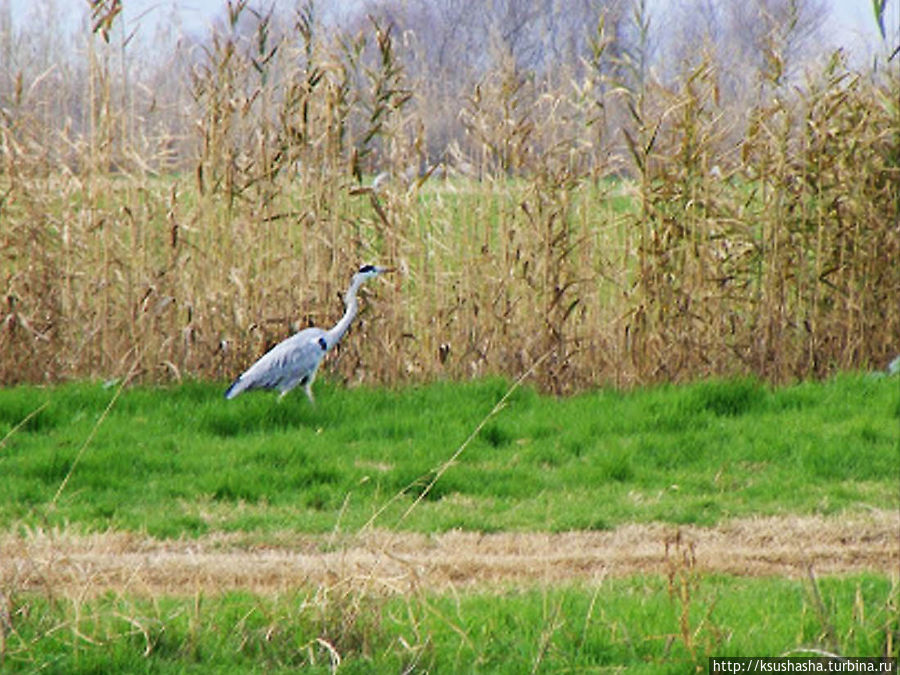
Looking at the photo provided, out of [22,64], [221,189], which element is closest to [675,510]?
[221,189]

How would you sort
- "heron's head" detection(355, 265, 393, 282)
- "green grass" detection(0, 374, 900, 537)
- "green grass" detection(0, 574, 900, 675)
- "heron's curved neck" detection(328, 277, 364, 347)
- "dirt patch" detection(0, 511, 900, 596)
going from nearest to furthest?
1. "green grass" detection(0, 574, 900, 675)
2. "dirt patch" detection(0, 511, 900, 596)
3. "green grass" detection(0, 374, 900, 537)
4. "heron's curved neck" detection(328, 277, 364, 347)
5. "heron's head" detection(355, 265, 393, 282)

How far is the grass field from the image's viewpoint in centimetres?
487

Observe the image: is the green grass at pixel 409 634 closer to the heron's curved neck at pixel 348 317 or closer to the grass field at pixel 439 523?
the grass field at pixel 439 523

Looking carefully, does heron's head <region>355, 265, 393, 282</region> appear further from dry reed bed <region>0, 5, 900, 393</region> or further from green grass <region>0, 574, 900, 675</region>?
green grass <region>0, 574, 900, 675</region>

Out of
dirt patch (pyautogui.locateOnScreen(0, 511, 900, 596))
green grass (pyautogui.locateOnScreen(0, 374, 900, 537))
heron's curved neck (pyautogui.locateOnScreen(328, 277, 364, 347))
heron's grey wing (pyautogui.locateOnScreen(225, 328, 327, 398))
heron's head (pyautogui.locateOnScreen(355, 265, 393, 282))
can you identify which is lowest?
dirt patch (pyautogui.locateOnScreen(0, 511, 900, 596))

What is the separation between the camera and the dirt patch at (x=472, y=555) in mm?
5969

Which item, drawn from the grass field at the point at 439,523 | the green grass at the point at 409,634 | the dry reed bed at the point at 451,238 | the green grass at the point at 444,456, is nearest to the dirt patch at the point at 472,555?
the grass field at the point at 439,523

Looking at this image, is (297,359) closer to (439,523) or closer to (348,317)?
(348,317)

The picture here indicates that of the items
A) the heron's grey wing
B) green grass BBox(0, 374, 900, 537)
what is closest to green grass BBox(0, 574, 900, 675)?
green grass BBox(0, 374, 900, 537)

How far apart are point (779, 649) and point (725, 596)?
93 cm

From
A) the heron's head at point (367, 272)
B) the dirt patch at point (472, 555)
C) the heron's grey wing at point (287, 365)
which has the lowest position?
the dirt patch at point (472, 555)

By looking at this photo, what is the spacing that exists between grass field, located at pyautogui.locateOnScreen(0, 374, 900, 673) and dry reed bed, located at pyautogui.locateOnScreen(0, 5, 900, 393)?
0.57 m

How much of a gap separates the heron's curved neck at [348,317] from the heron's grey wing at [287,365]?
2.5 inches

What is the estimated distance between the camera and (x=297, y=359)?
8.74m
